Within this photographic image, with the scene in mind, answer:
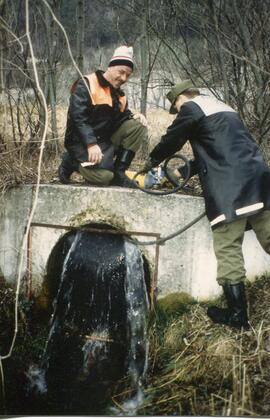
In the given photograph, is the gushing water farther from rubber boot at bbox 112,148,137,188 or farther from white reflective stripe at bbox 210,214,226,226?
white reflective stripe at bbox 210,214,226,226

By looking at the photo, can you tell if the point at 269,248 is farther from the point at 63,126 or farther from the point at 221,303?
the point at 63,126

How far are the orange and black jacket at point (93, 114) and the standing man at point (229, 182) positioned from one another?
75cm

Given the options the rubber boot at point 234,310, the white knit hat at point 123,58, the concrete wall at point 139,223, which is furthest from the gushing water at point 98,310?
the white knit hat at point 123,58

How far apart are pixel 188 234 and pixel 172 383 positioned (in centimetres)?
114

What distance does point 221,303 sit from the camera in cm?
377

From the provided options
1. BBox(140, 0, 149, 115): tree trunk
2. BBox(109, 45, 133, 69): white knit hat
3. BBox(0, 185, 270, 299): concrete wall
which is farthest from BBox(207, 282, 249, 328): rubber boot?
BBox(140, 0, 149, 115): tree trunk

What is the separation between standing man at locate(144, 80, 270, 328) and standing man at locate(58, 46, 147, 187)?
0.74m

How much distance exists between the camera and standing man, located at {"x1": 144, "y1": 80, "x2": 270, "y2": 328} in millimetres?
3129

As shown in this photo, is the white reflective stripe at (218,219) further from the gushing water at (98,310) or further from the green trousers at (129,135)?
the green trousers at (129,135)

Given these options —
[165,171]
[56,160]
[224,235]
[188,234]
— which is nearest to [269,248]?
[224,235]

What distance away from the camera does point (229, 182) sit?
10.2 ft

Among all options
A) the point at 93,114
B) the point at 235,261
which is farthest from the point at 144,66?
the point at 235,261

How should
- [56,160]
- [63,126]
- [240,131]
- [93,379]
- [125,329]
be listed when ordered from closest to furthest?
[240,131] < [93,379] < [125,329] < [56,160] < [63,126]

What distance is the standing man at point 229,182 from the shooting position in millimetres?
3129
